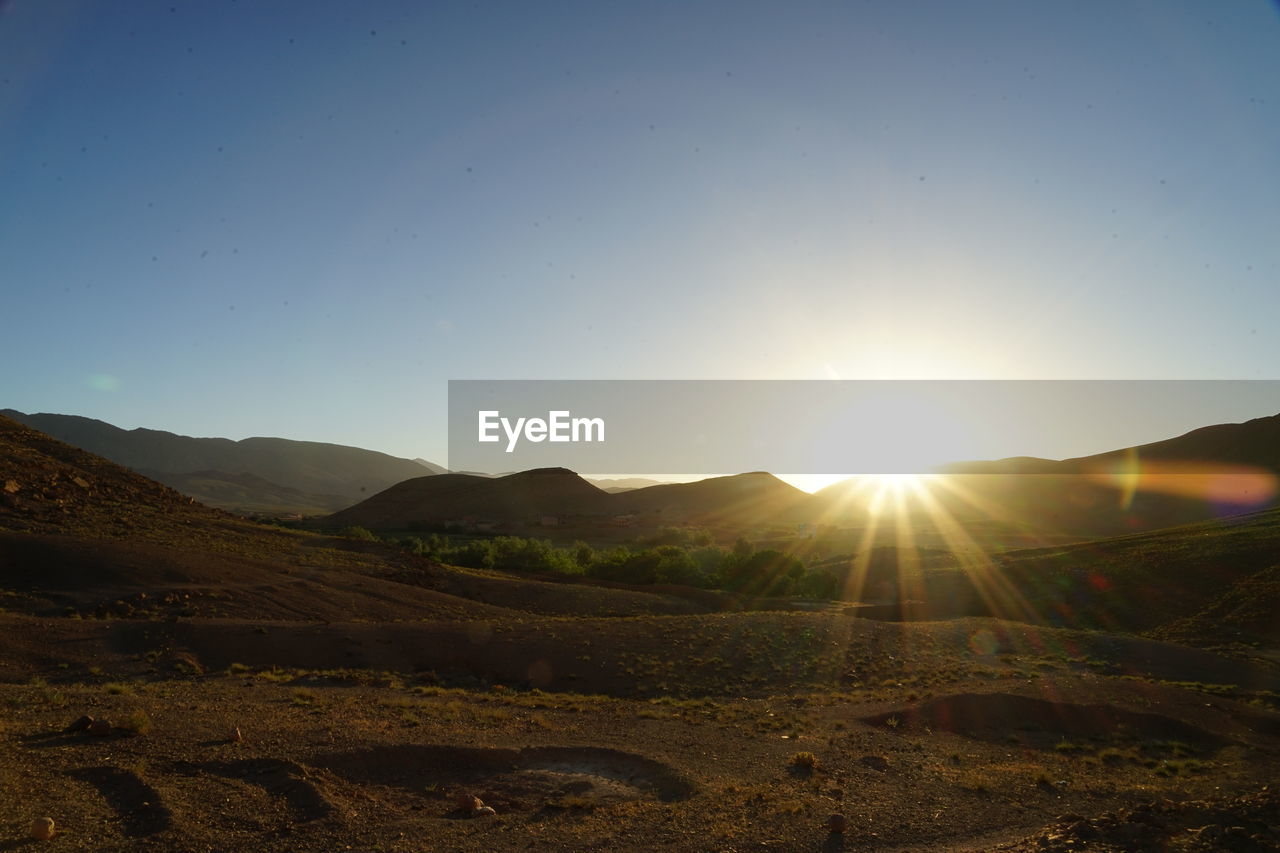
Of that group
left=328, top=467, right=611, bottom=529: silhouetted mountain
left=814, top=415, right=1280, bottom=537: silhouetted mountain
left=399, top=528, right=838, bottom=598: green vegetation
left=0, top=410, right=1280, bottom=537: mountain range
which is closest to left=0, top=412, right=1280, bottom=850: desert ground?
left=399, top=528, right=838, bottom=598: green vegetation

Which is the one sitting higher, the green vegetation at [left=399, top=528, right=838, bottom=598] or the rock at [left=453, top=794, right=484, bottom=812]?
the rock at [left=453, top=794, right=484, bottom=812]

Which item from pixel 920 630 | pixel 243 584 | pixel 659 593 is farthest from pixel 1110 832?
pixel 659 593

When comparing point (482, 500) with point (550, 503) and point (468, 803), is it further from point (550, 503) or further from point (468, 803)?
point (468, 803)

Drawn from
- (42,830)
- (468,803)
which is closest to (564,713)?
(468,803)

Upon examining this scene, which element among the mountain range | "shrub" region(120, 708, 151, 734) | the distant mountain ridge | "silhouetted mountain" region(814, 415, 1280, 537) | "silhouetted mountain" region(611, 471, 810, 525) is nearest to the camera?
"shrub" region(120, 708, 151, 734)

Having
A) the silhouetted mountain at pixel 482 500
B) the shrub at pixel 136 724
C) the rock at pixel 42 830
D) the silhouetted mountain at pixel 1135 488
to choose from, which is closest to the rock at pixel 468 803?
the rock at pixel 42 830

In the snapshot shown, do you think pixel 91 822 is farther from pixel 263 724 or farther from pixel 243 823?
pixel 263 724

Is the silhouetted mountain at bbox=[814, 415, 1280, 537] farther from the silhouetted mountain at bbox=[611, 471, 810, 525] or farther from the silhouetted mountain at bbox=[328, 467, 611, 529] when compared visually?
the silhouetted mountain at bbox=[328, 467, 611, 529]

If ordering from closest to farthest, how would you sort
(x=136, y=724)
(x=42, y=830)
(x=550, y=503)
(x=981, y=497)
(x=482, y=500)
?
(x=42, y=830), (x=136, y=724), (x=482, y=500), (x=550, y=503), (x=981, y=497)
